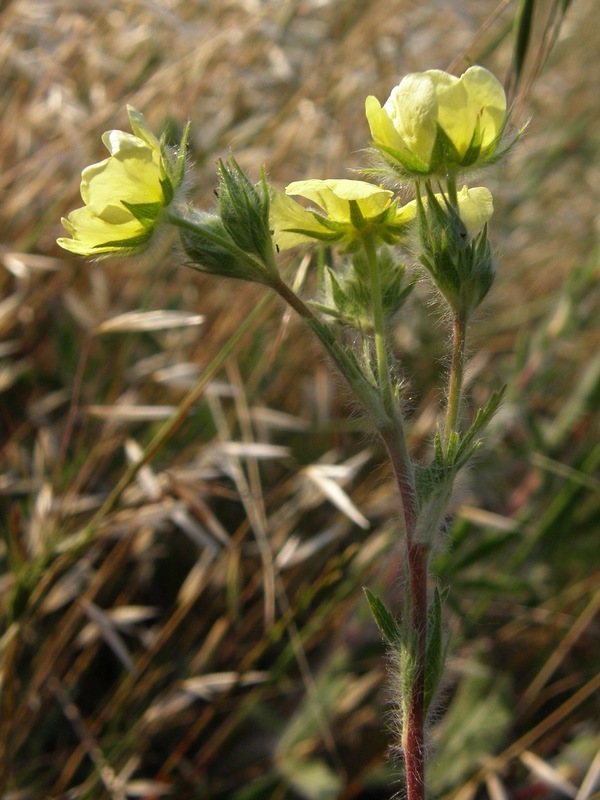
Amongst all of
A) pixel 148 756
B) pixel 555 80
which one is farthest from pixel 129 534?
pixel 555 80

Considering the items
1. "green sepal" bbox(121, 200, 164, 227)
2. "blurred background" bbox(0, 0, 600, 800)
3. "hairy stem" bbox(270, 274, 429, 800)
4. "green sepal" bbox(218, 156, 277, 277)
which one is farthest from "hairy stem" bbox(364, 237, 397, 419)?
"blurred background" bbox(0, 0, 600, 800)

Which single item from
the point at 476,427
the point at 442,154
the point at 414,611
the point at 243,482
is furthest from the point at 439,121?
the point at 243,482

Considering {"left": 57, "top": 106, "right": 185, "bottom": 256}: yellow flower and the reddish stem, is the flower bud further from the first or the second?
{"left": 57, "top": 106, "right": 185, "bottom": 256}: yellow flower

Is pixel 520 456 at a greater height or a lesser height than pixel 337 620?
greater

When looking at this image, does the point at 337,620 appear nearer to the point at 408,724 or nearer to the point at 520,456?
the point at 520,456

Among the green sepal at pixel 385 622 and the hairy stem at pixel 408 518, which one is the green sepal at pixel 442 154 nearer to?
the hairy stem at pixel 408 518

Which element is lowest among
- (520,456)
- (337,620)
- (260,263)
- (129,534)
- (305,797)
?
(305,797)

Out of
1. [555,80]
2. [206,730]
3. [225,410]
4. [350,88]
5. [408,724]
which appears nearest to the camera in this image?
[408,724]
